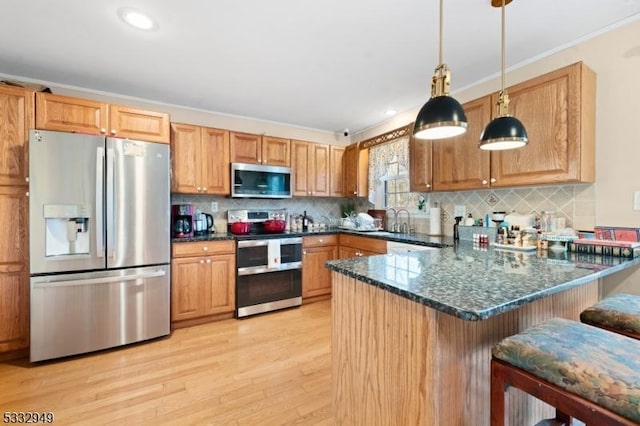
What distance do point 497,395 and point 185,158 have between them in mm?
3251

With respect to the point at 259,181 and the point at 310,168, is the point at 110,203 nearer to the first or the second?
the point at 259,181

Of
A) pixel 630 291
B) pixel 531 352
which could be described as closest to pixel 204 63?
pixel 531 352

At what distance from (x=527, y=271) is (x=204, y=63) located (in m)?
2.72

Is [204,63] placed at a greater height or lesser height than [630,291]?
greater

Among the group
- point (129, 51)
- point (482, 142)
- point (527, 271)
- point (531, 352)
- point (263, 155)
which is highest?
point (129, 51)

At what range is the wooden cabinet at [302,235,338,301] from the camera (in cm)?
360

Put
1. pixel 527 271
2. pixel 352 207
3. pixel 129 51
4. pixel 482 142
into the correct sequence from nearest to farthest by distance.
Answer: pixel 527 271, pixel 482 142, pixel 129 51, pixel 352 207

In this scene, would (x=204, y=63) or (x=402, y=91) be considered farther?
(x=402, y=91)

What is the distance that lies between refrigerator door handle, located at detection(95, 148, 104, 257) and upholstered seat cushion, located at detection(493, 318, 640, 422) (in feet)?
9.15

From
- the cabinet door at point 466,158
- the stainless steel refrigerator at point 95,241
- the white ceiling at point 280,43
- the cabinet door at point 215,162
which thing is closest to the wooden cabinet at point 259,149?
the cabinet door at point 215,162

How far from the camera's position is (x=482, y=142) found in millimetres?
1734

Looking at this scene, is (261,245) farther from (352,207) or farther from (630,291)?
(630,291)

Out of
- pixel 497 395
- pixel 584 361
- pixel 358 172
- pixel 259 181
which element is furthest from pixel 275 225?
pixel 584 361

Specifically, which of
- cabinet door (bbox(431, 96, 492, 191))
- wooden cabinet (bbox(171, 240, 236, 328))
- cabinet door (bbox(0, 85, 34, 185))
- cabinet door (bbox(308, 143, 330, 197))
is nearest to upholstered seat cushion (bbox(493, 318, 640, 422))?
cabinet door (bbox(431, 96, 492, 191))
